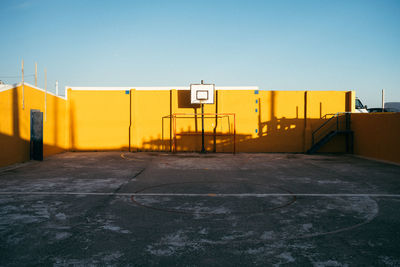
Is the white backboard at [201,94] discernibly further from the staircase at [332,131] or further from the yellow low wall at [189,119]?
the staircase at [332,131]

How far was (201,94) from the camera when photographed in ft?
56.6

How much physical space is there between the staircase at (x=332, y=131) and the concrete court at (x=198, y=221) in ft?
27.6

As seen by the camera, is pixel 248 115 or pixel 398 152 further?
pixel 248 115

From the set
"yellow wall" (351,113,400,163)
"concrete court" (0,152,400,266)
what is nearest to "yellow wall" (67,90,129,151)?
"concrete court" (0,152,400,266)

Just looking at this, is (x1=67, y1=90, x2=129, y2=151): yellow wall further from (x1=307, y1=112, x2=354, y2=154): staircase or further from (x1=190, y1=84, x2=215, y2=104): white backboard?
(x1=307, y1=112, x2=354, y2=154): staircase

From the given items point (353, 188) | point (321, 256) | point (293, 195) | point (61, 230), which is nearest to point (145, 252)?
point (61, 230)

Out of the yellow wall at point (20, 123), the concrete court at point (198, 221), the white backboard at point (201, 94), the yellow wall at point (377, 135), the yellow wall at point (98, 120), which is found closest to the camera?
the concrete court at point (198, 221)

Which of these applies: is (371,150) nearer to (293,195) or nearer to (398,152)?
(398,152)

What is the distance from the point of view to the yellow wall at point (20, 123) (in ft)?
36.4

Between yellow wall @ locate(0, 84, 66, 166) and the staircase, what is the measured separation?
1396 cm

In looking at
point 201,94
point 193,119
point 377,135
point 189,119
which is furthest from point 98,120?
point 377,135

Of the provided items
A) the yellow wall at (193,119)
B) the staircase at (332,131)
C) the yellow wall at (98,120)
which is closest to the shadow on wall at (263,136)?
the yellow wall at (193,119)

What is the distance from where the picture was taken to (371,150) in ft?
Result: 50.3

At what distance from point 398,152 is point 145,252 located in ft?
42.9
